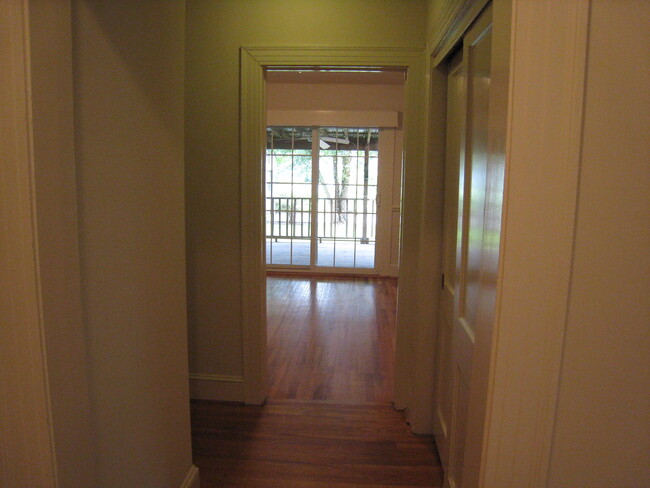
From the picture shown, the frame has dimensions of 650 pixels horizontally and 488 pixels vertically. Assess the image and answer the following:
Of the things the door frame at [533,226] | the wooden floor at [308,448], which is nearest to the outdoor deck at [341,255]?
the wooden floor at [308,448]

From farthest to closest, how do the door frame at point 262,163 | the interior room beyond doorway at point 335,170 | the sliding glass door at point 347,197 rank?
the sliding glass door at point 347,197 < the interior room beyond doorway at point 335,170 < the door frame at point 262,163

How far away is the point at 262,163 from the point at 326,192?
390 centimetres

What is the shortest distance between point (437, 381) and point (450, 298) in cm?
55

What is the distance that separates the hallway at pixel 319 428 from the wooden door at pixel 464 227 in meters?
0.33

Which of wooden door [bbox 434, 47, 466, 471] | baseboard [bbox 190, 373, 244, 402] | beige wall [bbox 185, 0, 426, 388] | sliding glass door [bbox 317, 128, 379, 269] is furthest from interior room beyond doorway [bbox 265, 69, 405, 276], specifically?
wooden door [bbox 434, 47, 466, 471]

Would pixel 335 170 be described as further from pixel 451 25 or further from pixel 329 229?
pixel 451 25

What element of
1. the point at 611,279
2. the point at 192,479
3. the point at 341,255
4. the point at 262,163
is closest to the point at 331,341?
the point at 262,163

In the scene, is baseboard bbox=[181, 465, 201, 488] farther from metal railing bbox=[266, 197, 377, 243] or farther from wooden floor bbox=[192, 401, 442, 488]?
metal railing bbox=[266, 197, 377, 243]

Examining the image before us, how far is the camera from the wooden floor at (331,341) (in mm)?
2971

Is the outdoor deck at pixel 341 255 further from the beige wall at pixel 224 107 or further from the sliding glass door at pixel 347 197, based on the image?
the beige wall at pixel 224 107

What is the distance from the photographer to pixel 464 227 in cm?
170

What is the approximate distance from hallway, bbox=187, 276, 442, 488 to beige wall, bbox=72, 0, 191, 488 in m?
0.51

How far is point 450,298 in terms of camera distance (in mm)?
2037

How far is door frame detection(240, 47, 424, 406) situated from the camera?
2.42 meters
